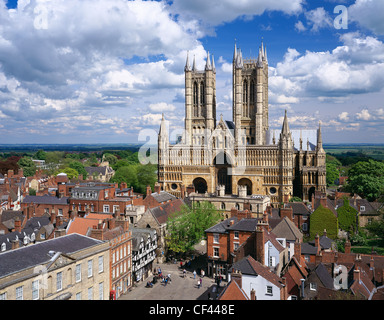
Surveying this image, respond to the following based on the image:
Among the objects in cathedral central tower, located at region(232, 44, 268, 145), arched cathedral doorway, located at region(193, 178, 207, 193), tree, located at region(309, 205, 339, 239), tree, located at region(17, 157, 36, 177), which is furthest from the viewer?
tree, located at region(17, 157, 36, 177)

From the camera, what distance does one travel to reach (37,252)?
980 inches

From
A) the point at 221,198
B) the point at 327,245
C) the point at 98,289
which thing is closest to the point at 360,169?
the point at 221,198

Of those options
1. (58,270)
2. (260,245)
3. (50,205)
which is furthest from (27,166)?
(260,245)

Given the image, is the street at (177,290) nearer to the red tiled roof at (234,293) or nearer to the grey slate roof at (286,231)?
the grey slate roof at (286,231)

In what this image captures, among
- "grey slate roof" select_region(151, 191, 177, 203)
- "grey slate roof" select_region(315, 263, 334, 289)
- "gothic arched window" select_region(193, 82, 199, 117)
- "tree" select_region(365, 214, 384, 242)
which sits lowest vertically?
"tree" select_region(365, 214, 384, 242)

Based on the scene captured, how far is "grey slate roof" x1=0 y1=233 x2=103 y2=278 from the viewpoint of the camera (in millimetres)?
22273

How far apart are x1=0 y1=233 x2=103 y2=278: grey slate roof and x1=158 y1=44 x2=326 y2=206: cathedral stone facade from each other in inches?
1543

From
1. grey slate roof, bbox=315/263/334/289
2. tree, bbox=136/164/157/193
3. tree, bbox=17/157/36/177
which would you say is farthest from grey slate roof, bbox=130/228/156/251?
tree, bbox=17/157/36/177

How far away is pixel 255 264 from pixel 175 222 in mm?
19023

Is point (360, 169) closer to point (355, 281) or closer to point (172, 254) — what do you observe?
point (172, 254)

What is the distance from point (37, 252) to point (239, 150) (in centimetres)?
5835

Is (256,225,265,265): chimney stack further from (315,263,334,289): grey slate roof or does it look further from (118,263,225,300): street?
(118,263,225,300): street
